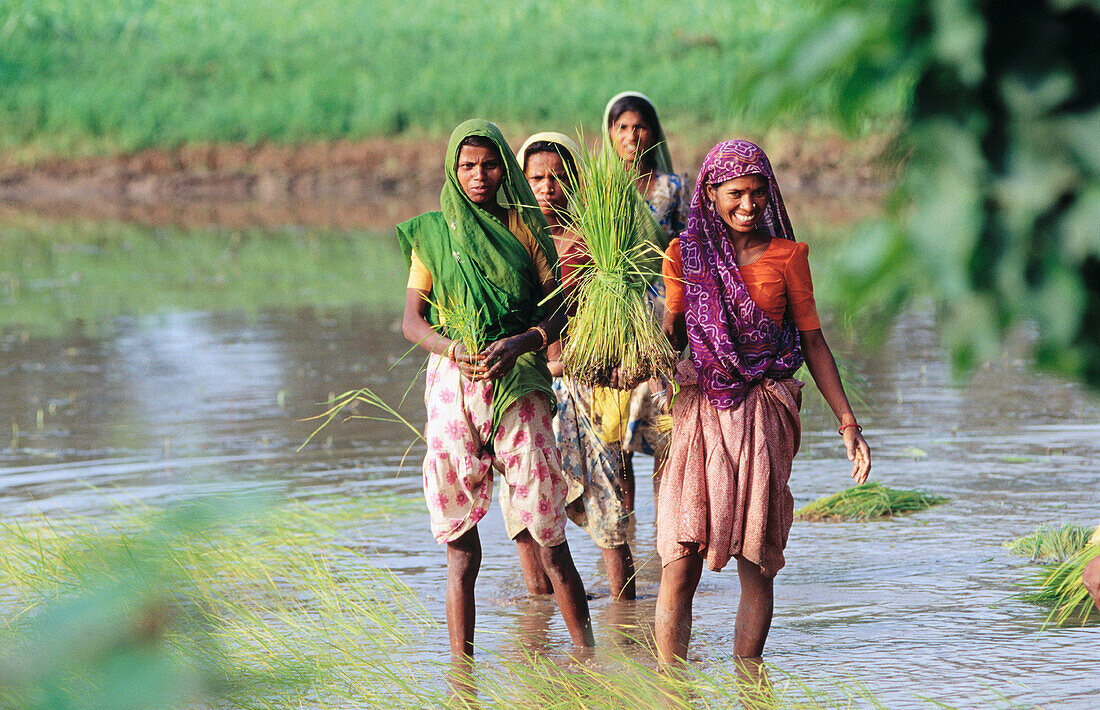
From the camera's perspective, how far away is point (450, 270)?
165 inches

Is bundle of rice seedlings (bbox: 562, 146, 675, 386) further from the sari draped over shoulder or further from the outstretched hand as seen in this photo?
the outstretched hand

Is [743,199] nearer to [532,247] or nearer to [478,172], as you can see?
[532,247]

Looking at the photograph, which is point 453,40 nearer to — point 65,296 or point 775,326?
point 65,296

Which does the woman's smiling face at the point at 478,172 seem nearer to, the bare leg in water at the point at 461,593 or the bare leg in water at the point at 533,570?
the bare leg in water at the point at 461,593

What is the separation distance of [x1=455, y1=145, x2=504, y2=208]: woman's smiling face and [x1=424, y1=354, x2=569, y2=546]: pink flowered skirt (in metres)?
0.53

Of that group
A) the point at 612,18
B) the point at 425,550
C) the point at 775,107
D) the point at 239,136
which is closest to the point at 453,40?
the point at 612,18

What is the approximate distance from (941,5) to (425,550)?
4.25 metres

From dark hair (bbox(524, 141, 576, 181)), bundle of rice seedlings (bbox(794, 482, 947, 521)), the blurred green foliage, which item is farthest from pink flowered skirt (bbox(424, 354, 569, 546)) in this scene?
the blurred green foliage

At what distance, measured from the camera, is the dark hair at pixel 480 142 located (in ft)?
13.8

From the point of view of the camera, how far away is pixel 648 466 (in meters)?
6.78

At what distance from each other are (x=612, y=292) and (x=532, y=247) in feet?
1.00

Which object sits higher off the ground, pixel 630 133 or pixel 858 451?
pixel 630 133

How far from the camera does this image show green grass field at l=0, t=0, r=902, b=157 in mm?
25516

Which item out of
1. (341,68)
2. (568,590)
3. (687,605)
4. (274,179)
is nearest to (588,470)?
(568,590)
